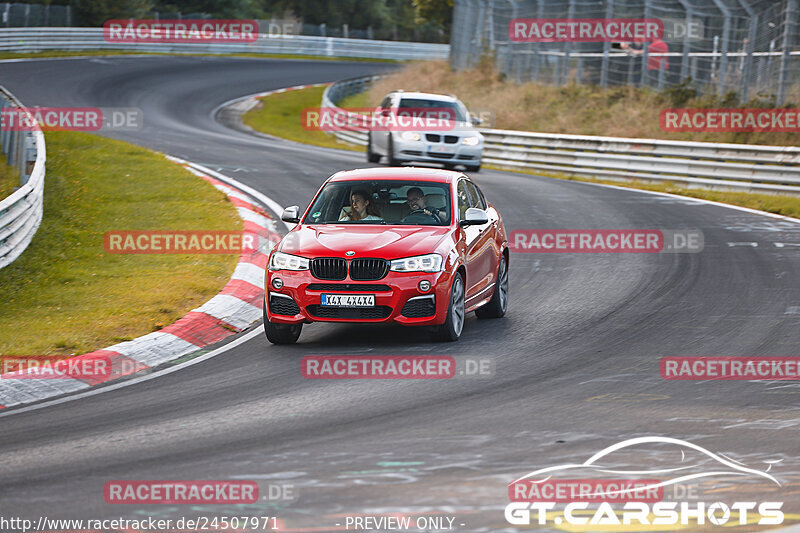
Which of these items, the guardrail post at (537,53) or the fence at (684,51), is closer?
the fence at (684,51)

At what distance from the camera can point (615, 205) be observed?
2075 cm

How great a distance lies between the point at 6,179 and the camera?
17609 mm

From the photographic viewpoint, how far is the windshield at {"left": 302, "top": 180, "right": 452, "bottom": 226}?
36.1 ft

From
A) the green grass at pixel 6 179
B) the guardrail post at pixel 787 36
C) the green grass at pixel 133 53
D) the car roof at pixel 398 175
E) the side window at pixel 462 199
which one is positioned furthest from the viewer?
the green grass at pixel 133 53

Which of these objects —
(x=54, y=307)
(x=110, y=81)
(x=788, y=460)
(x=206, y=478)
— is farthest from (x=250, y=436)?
(x=110, y=81)

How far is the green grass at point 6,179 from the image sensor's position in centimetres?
1656

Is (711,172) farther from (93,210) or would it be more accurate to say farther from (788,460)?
(788,460)

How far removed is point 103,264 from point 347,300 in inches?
210

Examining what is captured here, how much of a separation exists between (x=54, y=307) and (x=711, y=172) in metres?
16.7
